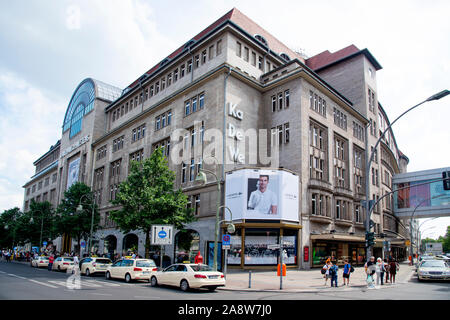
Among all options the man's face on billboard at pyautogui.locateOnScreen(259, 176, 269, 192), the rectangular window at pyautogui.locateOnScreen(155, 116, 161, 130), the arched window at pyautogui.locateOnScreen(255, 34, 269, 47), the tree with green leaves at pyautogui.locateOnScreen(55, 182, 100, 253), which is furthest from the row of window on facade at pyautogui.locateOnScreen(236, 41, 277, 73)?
the tree with green leaves at pyautogui.locateOnScreen(55, 182, 100, 253)

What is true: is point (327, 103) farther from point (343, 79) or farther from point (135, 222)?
point (135, 222)

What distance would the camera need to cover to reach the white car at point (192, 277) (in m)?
17.2

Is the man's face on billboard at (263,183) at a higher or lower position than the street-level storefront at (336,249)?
higher

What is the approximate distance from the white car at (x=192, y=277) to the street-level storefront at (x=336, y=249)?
16.1 m

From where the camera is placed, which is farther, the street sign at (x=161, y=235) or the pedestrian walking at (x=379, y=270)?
the street sign at (x=161, y=235)

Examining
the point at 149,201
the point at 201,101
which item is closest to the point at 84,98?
the point at 201,101

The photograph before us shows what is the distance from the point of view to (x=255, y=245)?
1227 inches

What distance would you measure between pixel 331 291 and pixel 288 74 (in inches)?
1026

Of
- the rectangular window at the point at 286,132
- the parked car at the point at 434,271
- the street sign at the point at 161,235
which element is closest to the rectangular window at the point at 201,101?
the rectangular window at the point at 286,132

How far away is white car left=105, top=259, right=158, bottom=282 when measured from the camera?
21.8m

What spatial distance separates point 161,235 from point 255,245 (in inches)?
407

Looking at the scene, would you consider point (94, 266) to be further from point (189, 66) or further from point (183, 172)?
point (189, 66)

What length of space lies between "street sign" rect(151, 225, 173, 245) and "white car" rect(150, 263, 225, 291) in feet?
14.1

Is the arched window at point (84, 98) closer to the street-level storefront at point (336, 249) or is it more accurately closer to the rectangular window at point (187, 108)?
the rectangular window at point (187, 108)
